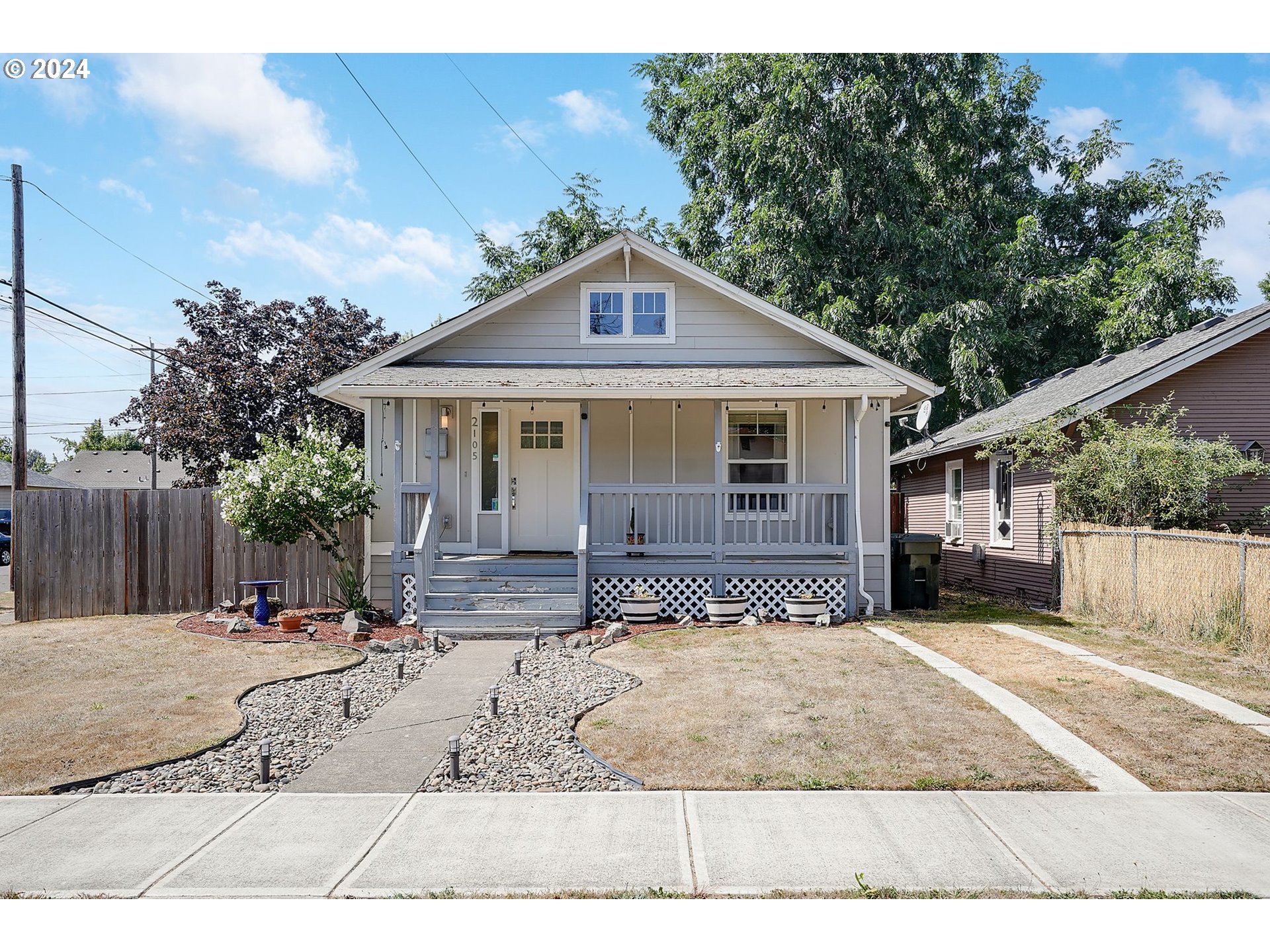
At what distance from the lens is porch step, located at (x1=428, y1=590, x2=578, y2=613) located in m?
11.2

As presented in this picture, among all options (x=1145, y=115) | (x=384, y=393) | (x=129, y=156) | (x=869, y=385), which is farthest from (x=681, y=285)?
(x=129, y=156)

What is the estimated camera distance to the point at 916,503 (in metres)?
21.7

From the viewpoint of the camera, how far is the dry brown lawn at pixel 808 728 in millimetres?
5328

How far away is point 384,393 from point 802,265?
591 inches

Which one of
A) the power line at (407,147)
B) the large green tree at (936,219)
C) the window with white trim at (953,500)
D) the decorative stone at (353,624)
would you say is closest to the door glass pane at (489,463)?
the decorative stone at (353,624)

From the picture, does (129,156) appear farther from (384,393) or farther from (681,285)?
(681,285)

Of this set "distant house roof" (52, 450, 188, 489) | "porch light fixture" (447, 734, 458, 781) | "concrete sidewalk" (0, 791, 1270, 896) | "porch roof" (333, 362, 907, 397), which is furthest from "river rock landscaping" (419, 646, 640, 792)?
"distant house roof" (52, 450, 188, 489)

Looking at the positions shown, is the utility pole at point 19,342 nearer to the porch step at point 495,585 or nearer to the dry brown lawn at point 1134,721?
the porch step at point 495,585

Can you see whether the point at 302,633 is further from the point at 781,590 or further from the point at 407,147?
the point at 781,590

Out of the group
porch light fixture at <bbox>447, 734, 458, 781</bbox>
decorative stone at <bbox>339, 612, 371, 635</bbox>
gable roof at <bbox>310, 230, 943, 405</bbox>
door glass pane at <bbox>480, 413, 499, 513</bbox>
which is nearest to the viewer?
porch light fixture at <bbox>447, 734, 458, 781</bbox>

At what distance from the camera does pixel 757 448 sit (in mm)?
13609

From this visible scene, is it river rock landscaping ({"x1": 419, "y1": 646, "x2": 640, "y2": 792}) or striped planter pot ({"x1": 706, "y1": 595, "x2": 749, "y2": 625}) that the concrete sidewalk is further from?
striped planter pot ({"x1": 706, "y1": 595, "x2": 749, "y2": 625})

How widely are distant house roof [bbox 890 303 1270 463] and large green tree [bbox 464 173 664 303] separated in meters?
13.5

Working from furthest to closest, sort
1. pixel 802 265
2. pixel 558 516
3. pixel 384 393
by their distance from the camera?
pixel 802 265
pixel 558 516
pixel 384 393
